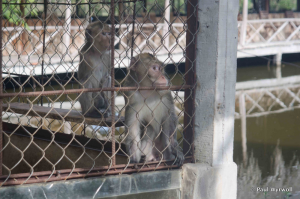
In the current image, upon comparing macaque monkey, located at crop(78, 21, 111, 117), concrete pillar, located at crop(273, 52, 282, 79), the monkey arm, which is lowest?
concrete pillar, located at crop(273, 52, 282, 79)

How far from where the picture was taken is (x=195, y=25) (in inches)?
125

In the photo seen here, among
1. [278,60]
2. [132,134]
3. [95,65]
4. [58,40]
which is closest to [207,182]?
[132,134]

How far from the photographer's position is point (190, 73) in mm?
3240

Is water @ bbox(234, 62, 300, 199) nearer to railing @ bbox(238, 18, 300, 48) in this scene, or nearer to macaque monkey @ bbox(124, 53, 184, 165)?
macaque monkey @ bbox(124, 53, 184, 165)

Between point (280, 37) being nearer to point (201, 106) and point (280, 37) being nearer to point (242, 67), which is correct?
point (242, 67)

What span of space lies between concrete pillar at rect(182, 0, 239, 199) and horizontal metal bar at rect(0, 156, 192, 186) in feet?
0.63

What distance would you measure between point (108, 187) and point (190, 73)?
1.09 m

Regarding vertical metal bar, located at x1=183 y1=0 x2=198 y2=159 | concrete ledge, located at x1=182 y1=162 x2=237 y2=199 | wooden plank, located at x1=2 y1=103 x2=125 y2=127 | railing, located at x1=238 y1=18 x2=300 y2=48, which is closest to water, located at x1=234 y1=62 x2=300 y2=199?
concrete ledge, located at x1=182 y1=162 x2=237 y2=199

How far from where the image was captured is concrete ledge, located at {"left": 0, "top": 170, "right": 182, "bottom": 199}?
104 inches

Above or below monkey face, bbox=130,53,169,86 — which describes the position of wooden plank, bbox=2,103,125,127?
below

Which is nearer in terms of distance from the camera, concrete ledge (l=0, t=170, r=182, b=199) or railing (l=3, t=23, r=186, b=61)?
concrete ledge (l=0, t=170, r=182, b=199)

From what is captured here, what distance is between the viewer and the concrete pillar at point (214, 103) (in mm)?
3068

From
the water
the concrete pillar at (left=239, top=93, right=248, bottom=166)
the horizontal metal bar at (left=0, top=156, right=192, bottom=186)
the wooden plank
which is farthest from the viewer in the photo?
the concrete pillar at (left=239, top=93, right=248, bottom=166)

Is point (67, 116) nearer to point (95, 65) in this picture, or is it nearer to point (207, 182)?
A: point (95, 65)
